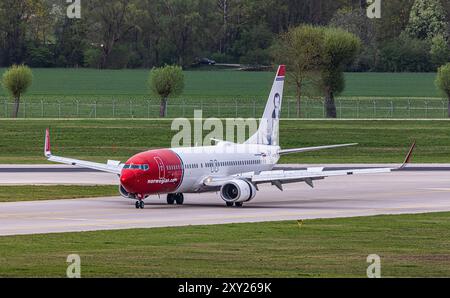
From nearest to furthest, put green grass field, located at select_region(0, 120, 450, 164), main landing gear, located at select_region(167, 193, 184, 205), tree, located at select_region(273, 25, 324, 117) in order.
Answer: main landing gear, located at select_region(167, 193, 184, 205), green grass field, located at select_region(0, 120, 450, 164), tree, located at select_region(273, 25, 324, 117)

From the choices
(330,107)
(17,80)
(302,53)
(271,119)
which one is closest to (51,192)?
(271,119)

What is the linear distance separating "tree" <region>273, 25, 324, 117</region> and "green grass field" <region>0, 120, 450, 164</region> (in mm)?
17942

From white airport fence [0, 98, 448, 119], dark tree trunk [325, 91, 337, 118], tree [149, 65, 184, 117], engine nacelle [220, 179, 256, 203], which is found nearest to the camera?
engine nacelle [220, 179, 256, 203]

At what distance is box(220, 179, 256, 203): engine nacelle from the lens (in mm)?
69250

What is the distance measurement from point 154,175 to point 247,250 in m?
18.5

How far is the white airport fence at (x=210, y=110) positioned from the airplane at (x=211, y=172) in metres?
69.3

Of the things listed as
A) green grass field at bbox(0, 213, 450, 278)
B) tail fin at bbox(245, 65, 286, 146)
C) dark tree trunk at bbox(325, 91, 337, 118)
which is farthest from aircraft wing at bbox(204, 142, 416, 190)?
dark tree trunk at bbox(325, 91, 337, 118)

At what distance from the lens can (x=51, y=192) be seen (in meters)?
76.0

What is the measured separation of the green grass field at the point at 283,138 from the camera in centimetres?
10812

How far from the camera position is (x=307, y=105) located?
17262 centimetres

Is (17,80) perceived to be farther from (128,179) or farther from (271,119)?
(128,179)

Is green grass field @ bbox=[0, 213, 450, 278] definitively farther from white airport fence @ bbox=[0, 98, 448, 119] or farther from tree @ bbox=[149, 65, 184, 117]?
tree @ bbox=[149, 65, 184, 117]
